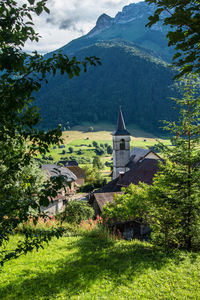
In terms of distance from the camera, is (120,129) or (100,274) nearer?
(100,274)

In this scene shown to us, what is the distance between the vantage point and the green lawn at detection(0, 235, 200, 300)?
568 cm

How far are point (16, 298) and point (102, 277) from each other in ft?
8.24

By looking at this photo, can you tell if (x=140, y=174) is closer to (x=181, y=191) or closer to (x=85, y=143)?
(x=181, y=191)

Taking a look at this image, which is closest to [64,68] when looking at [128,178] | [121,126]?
[128,178]

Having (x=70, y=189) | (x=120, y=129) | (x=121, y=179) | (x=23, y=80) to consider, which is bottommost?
(x=121, y=179)

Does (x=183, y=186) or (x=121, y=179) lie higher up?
(x=183, y=186)

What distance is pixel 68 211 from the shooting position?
15.3 m

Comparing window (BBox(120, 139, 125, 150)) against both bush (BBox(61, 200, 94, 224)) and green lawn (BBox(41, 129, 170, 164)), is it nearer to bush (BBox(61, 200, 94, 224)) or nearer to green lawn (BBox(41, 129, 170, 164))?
bush (BBox(61, 200, 94, 224))

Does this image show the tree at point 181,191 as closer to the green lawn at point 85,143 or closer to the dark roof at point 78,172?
the dark roof at point 78,172

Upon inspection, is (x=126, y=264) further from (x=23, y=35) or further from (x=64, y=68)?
(x=23, y=35)

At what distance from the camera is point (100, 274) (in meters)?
6.68

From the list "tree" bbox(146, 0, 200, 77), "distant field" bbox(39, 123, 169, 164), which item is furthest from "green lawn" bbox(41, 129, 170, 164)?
"tree" bbox(146, 0, 200, 77)

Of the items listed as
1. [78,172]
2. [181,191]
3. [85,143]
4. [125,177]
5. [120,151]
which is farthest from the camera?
[85,143]

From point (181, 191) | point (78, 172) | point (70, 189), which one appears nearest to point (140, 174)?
point (181, 191)
